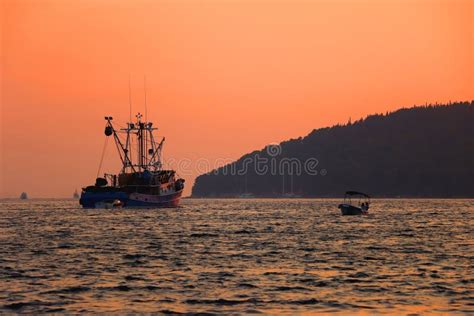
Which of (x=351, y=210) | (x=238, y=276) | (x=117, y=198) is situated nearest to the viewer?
(x=238, y=276)

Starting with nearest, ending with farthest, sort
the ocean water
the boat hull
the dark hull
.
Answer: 1. the ocean water
2. the dark hull
3. the boat hull

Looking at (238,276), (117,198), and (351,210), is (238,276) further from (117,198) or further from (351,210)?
(117,198)

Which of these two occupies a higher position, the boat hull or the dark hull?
the boat hull

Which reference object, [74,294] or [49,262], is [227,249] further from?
[74,294]

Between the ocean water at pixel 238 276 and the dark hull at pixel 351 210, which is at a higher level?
the dark hull at pixel 351 210

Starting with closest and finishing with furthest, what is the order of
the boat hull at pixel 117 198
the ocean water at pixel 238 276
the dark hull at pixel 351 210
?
the ocean water at pixel 238 276 < the dark hull at pixel 351 210 < the boat hull at pixel 117 198

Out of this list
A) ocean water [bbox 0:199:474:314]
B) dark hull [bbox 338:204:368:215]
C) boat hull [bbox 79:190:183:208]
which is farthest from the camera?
boat hull [bbox 79:190:183:208]

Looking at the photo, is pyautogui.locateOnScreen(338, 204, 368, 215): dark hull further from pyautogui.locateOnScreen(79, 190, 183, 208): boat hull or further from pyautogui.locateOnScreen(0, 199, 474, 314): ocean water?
pyautogui.locateOnScreen(0, 199, 474, 314): ocean water

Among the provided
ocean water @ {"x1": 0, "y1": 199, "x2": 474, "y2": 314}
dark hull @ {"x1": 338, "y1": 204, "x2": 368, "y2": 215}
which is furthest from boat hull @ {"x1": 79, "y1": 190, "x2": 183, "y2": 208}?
ocean water @ {"x1": 0, "y1": 199, "x2": 474, "y2": 314}

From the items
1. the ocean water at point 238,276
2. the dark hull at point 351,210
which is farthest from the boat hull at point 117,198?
Answer: the ocean water at point 238,276

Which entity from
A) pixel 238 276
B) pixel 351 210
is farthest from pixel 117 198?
pixel 238 276

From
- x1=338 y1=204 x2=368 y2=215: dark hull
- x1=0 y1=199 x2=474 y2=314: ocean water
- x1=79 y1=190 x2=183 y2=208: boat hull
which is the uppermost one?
x1=79 y1=190 x2=183 y2=208: boat hull

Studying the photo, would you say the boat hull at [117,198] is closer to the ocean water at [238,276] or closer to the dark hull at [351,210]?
the dark hull at [351,210]

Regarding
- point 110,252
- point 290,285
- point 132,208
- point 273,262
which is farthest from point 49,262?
point 132,208
